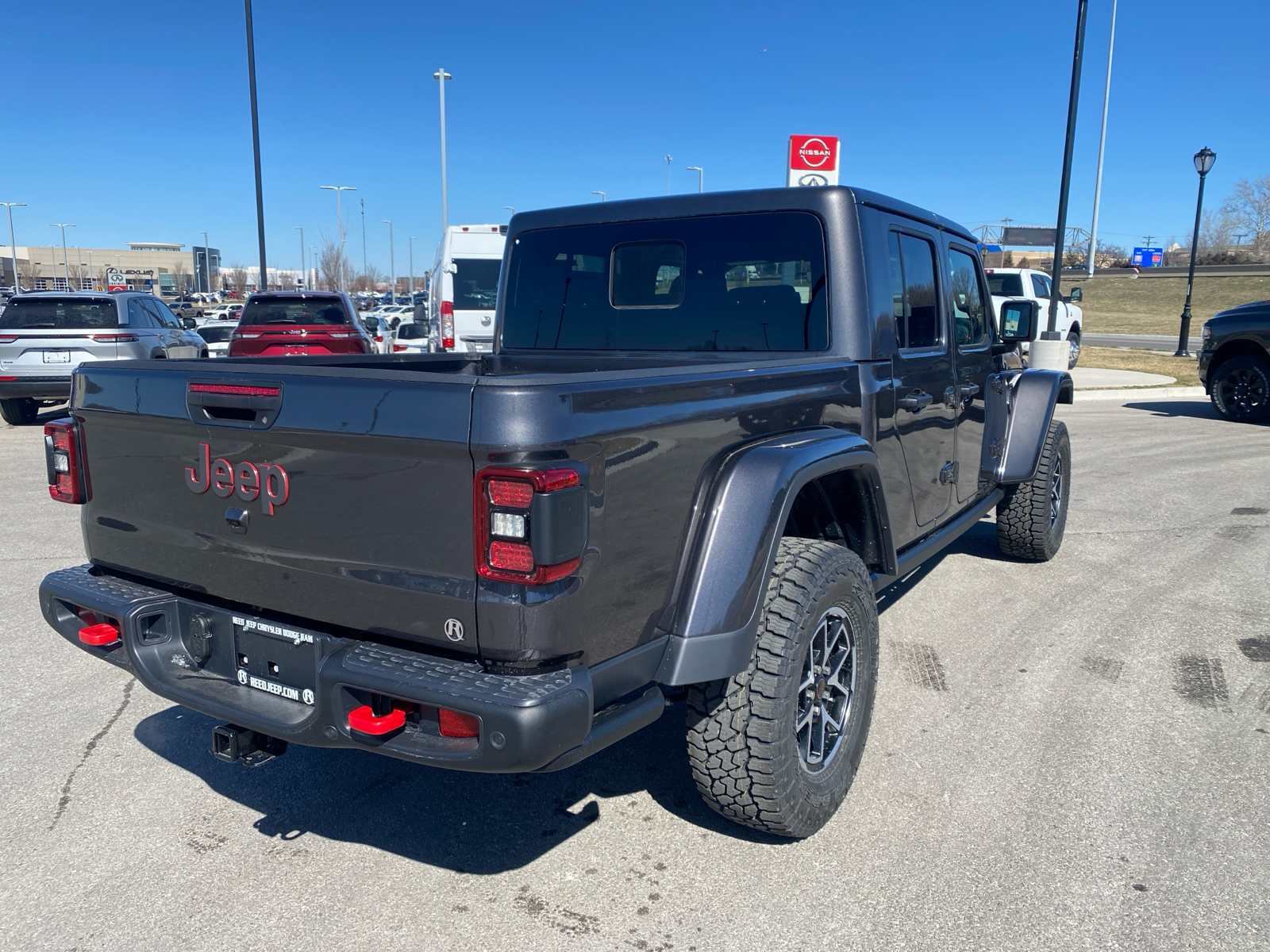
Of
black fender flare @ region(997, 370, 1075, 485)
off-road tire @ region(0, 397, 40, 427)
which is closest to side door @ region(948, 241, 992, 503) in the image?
black fender flare @ region(997, 370, 1075, 485)

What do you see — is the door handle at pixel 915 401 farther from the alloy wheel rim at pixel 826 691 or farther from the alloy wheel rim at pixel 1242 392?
the alloy wheel rim at pixel 1242 392

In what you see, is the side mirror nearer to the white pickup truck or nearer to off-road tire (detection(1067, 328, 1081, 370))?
the white pickup truck

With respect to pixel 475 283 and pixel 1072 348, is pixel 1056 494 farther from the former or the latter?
pixel 1072 348

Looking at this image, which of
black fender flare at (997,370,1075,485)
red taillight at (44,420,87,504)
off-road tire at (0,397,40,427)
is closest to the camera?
red taillight at (44,420,87,504)

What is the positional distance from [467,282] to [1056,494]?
11327 millimetres

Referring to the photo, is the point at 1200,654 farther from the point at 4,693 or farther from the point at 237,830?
the point at 4,693

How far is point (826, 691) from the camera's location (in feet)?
10.2

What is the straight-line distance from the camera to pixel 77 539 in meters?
6.40

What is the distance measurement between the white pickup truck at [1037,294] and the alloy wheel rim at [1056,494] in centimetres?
1170

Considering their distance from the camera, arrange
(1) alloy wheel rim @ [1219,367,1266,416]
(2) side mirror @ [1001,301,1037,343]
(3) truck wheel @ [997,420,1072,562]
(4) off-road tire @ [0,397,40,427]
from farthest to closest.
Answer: (1) alloy wheel rim @ [1219,367,1266,416]
(4) off-road tire @ [0,397,40,427]
(3) truck wheel @ [997,420,1072,562]
(2) side mirror @ [1001,301,1037,343]

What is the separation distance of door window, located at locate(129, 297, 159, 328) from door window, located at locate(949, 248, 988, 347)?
11.0 metres

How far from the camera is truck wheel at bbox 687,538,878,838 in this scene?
272 centimetres

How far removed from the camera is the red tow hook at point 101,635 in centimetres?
290

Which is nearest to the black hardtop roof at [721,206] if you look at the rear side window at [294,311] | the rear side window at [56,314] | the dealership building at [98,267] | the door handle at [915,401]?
the door handle at [915,401]
